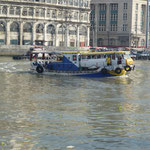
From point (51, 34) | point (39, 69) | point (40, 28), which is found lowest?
point (39, 69)

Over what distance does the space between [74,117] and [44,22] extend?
130288mm

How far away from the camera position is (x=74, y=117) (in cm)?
3212

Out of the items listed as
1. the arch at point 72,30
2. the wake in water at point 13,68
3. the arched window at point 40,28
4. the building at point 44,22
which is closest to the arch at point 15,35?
the building at point 44,22

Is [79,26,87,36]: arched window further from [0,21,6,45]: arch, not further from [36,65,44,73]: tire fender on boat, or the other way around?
[36,65,44,73]: tire fender on boat

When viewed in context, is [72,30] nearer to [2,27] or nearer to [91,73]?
[2,27]

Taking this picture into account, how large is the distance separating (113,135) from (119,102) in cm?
1357

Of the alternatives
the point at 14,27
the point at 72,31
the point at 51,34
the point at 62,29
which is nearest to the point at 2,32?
the point at 14,27

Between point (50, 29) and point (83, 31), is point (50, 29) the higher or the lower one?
the higher one

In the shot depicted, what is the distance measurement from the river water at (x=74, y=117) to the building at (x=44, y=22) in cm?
9588

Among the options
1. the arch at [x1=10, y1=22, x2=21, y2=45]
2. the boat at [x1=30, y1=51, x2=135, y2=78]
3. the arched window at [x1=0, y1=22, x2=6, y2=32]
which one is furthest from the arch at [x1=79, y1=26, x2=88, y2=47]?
the boat at [x1=30, y1=51, x2=135, y2=78]

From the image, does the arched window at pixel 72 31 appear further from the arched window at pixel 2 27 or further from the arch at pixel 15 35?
the arched window at pixel 2 27

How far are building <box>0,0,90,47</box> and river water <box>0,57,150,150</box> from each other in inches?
3775

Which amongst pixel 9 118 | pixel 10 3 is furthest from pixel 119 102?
pixel 10 3

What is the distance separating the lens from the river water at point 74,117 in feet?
81.9
